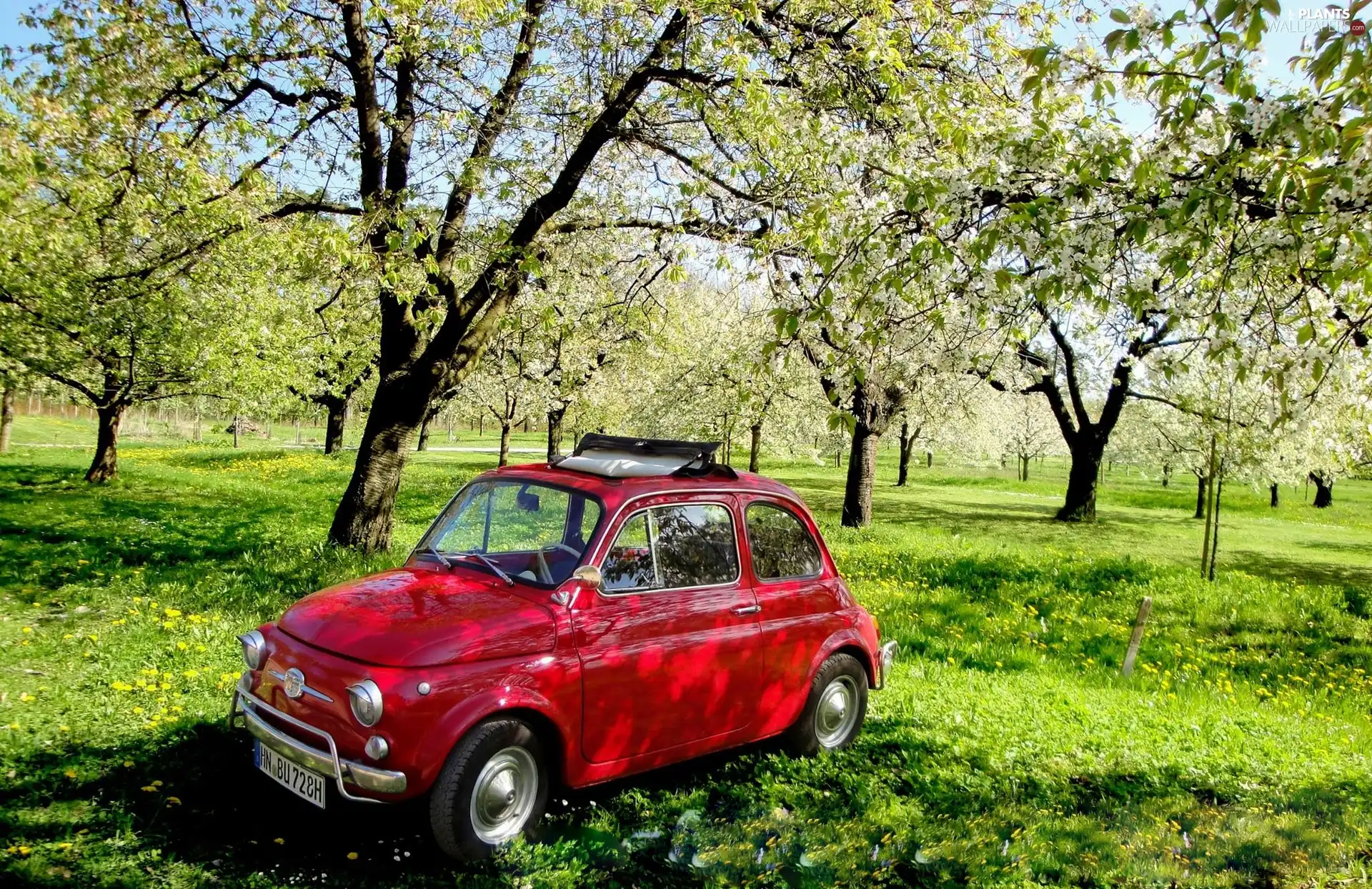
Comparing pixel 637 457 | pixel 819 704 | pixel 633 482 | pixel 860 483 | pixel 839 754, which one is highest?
pixel 637 457

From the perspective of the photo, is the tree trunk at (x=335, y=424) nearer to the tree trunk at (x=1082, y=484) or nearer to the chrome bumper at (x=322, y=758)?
the tree trunk at (x=1082, y=484)

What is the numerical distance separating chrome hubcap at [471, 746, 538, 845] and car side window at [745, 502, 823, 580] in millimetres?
1927

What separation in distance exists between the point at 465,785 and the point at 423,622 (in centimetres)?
79

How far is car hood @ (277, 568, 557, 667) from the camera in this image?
155 inches

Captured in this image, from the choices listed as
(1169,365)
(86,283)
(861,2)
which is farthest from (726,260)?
(86,283)

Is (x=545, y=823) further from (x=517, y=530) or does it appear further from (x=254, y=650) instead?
(x=254, y=650)

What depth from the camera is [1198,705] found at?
834 centimetres

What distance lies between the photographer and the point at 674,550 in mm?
5043

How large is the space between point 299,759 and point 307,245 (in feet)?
20.1

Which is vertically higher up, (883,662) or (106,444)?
(106,444)

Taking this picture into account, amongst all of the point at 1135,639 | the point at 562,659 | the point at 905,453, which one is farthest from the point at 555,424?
the point at 562,659

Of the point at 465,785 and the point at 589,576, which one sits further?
the point at 589,576

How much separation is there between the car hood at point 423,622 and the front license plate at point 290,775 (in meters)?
0.56

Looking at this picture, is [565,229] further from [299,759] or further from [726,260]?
[299,759]
